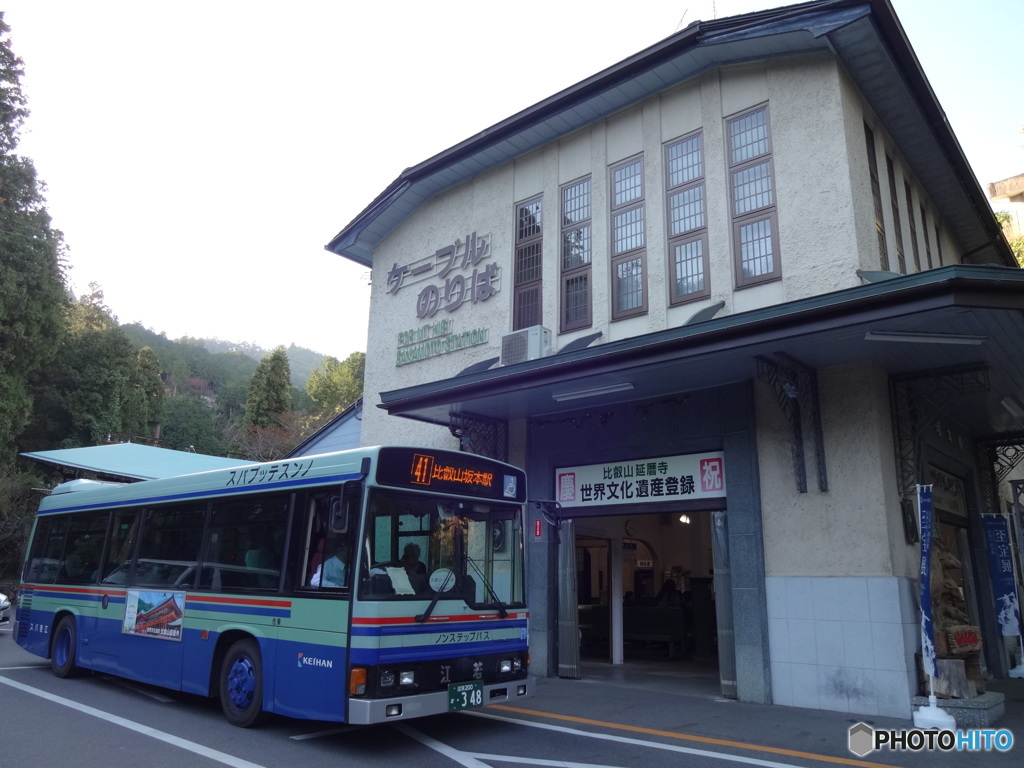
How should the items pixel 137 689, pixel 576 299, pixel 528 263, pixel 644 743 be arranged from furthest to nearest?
pixel 528 263, pixel 576 299, pixel 137 689, pixel 644 743

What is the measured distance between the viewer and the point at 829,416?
9727 millimetres

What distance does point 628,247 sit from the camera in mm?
12375

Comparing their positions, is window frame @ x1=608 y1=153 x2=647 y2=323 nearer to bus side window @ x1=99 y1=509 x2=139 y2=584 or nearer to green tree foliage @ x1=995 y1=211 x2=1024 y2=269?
bus side window @ x1=99 y1=509 x2=139 y2=584

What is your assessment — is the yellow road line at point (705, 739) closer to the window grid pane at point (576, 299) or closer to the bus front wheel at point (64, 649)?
the window grid pane at point (576, 299)

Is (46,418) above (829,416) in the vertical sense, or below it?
above

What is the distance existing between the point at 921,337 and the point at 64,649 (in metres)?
12.5

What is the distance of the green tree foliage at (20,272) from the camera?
83.5 ft

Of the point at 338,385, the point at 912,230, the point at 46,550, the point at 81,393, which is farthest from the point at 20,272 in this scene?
the point at 338,385

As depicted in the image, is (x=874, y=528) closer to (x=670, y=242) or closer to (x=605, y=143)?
(x=670, y=242)

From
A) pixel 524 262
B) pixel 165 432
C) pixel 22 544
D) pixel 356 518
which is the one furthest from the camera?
pixel 165 432

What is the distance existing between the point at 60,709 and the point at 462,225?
10.7m

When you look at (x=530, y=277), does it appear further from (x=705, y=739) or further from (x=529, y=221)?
(x=705, y=739)

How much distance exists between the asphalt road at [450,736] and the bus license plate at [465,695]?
40 cm

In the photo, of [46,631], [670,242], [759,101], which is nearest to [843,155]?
[759,101]
